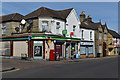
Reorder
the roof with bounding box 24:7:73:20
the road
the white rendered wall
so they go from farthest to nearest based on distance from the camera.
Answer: the white rendered wall, the roof with bounding box 24:7:73:20, the road

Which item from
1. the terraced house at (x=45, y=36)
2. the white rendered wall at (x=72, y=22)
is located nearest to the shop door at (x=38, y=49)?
the terraced house at (x=45, y=36)

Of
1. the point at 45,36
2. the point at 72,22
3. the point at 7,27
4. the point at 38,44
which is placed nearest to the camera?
the point at 45,36

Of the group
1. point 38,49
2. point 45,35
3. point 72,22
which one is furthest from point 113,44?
point 38,49

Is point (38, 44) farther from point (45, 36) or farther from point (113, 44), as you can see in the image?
point (113, 44)

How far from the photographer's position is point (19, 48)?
23406mm

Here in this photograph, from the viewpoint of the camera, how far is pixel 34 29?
23.6m

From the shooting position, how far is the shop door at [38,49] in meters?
22.0

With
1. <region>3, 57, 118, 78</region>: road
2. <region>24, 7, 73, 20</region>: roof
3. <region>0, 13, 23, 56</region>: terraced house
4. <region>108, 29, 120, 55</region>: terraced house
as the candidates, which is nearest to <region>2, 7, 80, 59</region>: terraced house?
<region>24, 7, 73, 20</region>: roof

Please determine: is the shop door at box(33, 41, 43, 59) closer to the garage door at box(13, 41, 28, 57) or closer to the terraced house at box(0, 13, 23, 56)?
the garage door at box(13, 41, 28, 57)

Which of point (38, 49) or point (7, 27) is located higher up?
point (7, 27)

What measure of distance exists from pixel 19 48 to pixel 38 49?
3420mm

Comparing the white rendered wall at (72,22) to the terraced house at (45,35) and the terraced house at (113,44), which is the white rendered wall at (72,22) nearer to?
the terraced house at (45,35)

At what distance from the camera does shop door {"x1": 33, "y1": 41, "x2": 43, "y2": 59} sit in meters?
22.0

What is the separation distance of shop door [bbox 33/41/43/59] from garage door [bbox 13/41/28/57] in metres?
1.52
